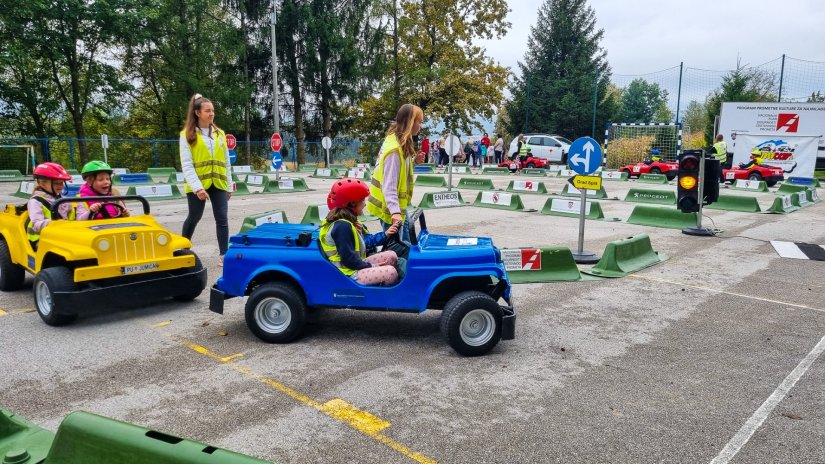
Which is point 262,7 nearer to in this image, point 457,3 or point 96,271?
point 457,3

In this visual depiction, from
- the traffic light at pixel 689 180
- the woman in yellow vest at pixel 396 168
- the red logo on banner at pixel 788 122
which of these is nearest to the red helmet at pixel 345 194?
the woman in yellow vest at pixel 396 168

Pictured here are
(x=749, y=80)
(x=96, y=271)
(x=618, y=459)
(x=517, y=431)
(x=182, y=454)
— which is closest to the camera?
(x=182, y=454)

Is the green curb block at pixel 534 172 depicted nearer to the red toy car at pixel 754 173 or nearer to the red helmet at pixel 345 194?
the red toy car at pixel 754 173

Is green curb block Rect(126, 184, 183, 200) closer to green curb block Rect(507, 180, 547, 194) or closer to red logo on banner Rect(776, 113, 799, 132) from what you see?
green curb block Rect(507, 180, 547, 194)

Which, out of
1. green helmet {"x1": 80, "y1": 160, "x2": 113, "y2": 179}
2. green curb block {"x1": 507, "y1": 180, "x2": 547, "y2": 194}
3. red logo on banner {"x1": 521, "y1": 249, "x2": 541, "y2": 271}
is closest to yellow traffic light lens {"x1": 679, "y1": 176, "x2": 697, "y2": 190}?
red logo on banner {"x1": 521, "y1": 249, "x2": 541, "y2": 271}

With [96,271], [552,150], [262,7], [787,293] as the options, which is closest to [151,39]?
[262,7]

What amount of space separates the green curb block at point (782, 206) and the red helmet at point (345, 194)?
42.5 feet

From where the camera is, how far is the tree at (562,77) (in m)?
43.5

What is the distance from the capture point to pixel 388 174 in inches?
200

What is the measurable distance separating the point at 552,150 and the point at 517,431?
31078mm

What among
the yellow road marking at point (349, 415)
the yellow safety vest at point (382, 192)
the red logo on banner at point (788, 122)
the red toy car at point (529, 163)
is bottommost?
the yellow road marking at point (349, 415)

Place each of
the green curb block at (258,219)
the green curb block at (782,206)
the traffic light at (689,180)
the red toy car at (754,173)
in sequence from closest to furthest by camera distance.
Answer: the green curb block at (258,219) < the traffic light at (689,180) < the green curb block at (782,206) < the red toy car at (754,173)

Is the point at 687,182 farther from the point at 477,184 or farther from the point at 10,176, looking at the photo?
the point at 10,176

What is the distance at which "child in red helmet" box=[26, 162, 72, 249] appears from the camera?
18.1 feet
